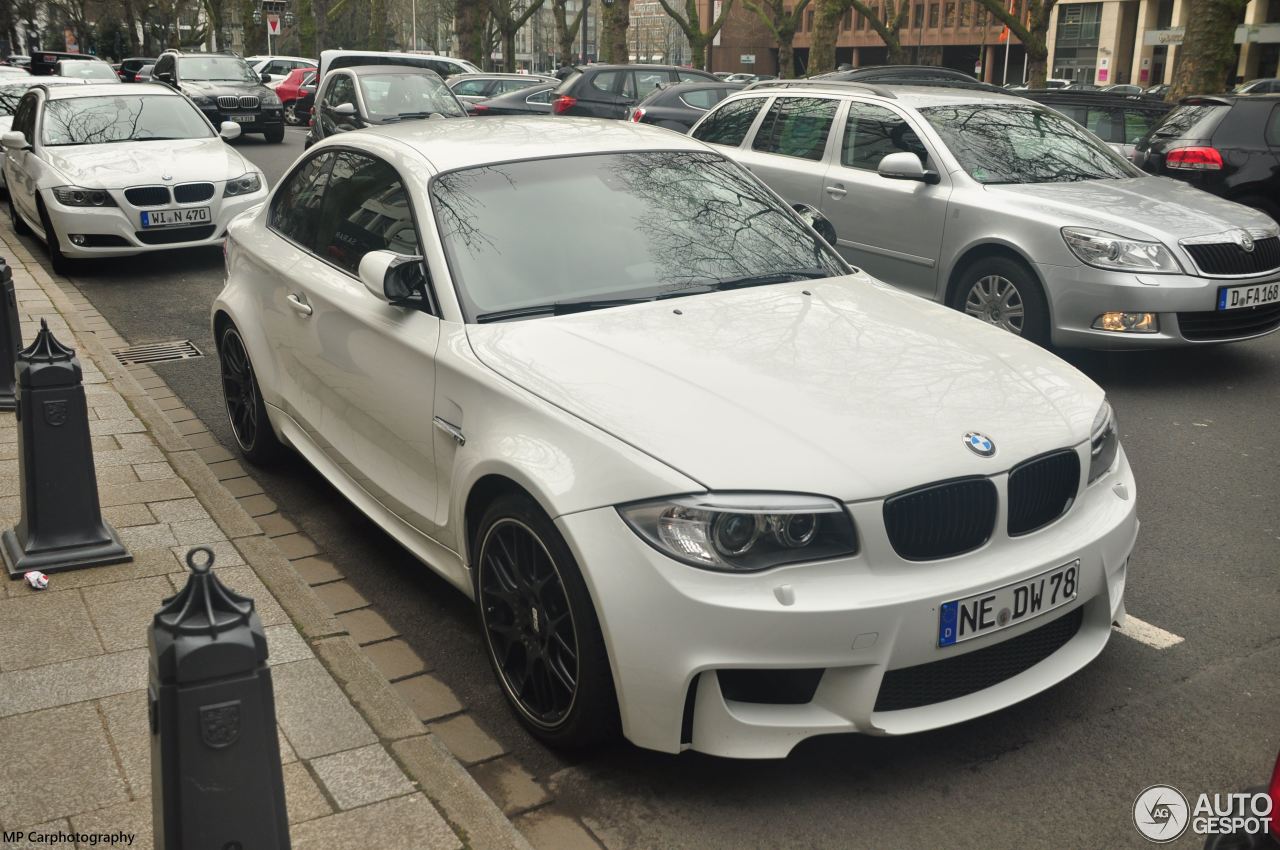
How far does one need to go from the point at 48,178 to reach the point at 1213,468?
30.8 ft

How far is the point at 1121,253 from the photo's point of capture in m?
7.25

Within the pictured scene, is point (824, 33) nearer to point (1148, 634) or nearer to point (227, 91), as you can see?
point (227, 91)

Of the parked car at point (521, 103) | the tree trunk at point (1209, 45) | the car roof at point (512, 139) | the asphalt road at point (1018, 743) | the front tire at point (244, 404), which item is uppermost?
the tree trunk at point (1209, 45)

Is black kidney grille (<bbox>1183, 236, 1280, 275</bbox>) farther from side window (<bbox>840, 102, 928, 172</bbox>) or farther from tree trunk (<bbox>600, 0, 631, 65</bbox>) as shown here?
tree trunk (<bbox>600, 0, 631, 65</bbox>)

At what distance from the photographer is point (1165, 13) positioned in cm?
6631

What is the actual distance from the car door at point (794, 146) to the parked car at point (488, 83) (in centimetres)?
1715

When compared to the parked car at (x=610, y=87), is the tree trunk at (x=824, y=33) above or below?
above

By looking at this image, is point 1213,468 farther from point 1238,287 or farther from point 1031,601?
point 1031,601

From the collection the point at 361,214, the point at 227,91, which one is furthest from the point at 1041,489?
the point at 227,91

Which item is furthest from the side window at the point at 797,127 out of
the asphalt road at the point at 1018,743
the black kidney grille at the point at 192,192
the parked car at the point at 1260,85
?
the parked car at the point at 1260,85

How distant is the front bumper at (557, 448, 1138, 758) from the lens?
306cm

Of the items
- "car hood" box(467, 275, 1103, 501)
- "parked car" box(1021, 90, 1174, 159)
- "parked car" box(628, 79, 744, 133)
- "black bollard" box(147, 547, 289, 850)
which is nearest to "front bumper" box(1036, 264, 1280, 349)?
"car hood" box(467, 275, 1103, 501)

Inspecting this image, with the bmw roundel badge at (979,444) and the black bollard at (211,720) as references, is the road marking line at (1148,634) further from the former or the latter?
the black bollard at (211,720)

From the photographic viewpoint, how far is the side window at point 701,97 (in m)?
18.4
